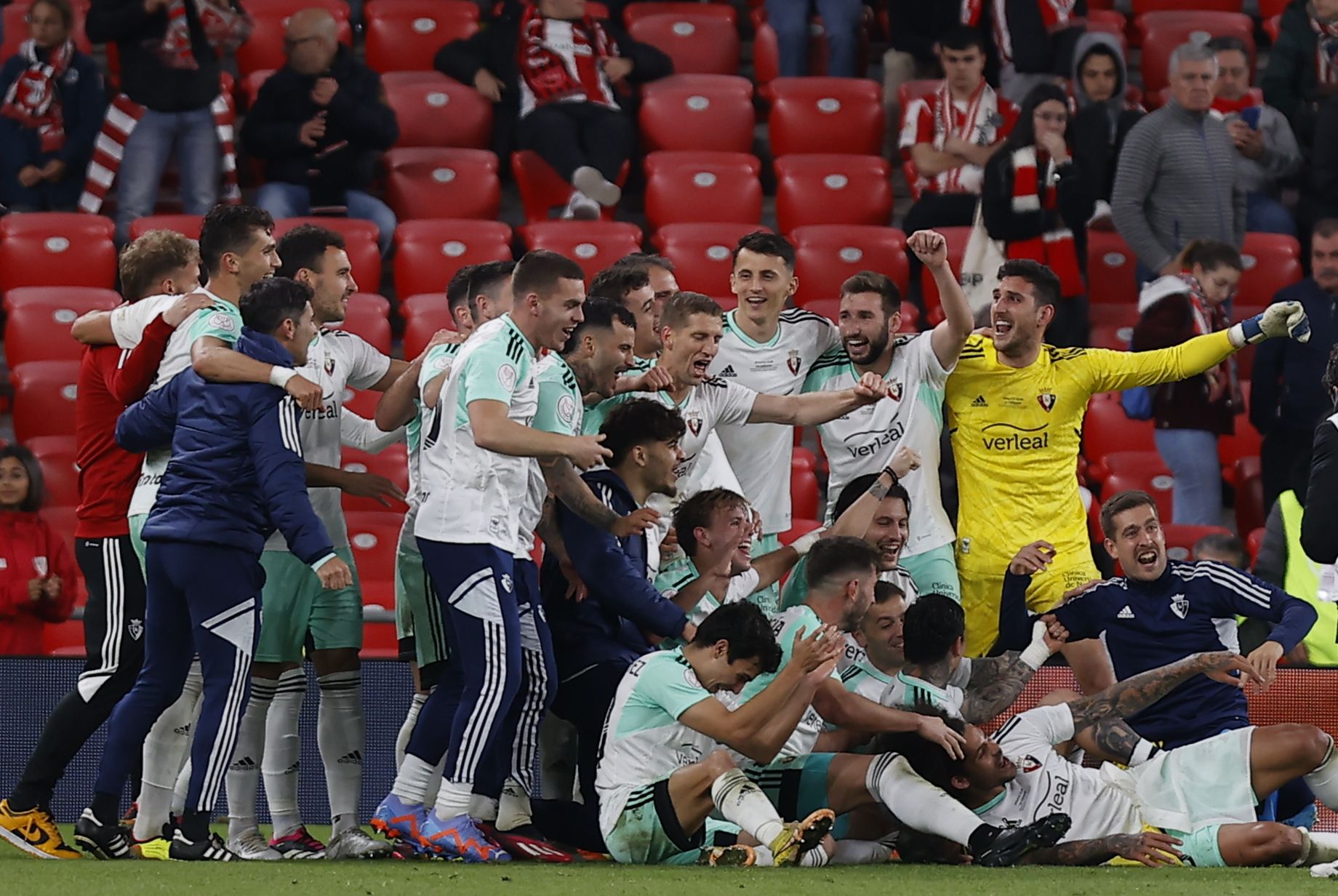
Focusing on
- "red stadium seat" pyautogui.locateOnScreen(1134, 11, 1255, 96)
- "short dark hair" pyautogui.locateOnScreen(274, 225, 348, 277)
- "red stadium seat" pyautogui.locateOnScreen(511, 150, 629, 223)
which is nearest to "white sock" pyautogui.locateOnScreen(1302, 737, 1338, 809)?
"short dark hair" pyautogui.locateOnScreen(274, 225, 348, 277)

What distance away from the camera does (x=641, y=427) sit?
6930 millimetres

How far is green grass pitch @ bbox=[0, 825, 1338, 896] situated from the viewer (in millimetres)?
5473

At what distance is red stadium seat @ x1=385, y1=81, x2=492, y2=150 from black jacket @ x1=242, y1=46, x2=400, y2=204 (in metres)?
0.68

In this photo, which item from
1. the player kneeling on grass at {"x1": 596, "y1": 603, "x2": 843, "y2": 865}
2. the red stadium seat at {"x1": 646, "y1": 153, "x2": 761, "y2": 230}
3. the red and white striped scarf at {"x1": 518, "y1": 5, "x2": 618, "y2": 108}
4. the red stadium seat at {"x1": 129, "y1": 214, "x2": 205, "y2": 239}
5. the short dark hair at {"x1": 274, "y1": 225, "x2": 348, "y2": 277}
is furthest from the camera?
the red stadium seat at {"x1": 646, "y1": 153, "x2": 761, "y2": 230}

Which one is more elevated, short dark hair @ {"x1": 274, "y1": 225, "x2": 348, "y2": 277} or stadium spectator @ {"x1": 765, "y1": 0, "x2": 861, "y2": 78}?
stadium spectator @ {"x1": 765, "y1": 0, "x2": 861, "y2": 78}

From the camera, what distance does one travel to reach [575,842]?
680cm

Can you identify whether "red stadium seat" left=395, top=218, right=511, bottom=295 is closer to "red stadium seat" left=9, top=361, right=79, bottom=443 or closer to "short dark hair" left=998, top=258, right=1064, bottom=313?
"red stadium seat" left=9, top=361, right=79, bottom=443

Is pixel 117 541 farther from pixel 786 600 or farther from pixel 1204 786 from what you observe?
pixel 1204 786

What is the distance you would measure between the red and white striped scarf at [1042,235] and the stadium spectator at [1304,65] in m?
2.32

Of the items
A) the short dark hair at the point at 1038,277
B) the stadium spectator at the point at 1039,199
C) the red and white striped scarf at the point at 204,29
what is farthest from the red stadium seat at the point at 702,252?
the short dark hair at the point at 1038,277

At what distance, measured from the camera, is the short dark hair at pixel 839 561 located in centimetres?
673

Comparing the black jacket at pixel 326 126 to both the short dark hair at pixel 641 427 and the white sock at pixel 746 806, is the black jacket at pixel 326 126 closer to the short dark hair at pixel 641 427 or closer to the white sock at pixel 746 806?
the short dark hair at pixel 641 427

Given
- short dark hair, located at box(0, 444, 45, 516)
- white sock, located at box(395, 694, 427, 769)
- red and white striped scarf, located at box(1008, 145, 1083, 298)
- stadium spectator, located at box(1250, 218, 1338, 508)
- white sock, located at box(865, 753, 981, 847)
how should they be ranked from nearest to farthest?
white sock, located at box(865, 753, 981, 847) → white sock, located at box(395, 694, 427, 769) → short dark hair, located at box(0, 444, 45, 516) → stadium spectator, located at box(1250, 218, 1338, 508) → red and white striped scarf, located at box(1008, 145, 1083, 298)

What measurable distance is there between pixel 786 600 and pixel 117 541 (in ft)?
8.22
